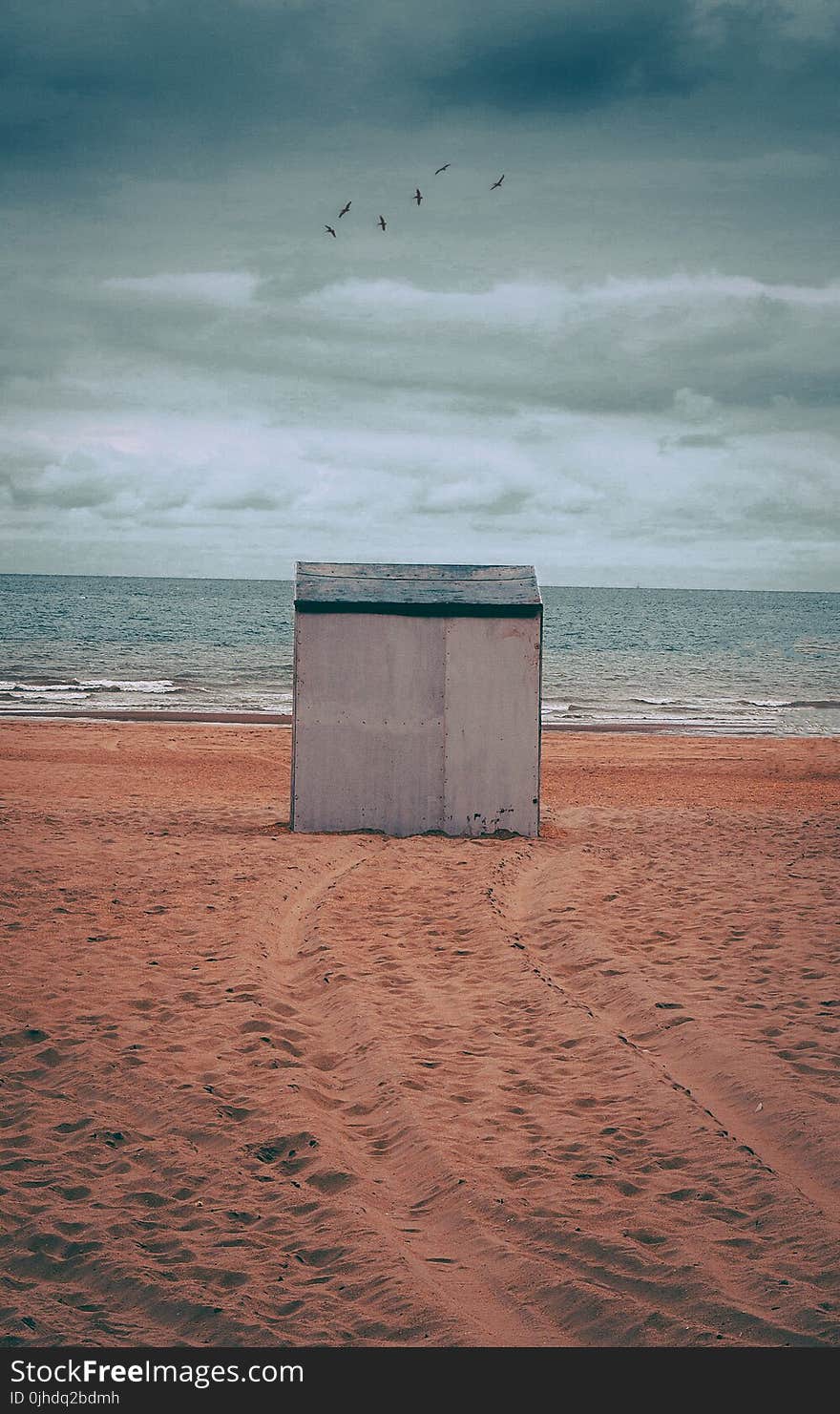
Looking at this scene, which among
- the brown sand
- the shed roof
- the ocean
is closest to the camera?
the brown sand

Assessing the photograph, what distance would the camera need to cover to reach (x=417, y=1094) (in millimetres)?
4785

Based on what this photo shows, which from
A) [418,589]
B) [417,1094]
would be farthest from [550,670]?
[417,1094]

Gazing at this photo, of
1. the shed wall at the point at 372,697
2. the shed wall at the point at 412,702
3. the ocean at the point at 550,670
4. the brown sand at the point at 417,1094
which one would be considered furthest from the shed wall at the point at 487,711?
the ocean at the point at 550,670

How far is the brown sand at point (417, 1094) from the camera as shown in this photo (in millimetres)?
3299

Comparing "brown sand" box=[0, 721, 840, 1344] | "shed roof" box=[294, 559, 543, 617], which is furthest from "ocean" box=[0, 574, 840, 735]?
"brown sand" box=[0, 721, 840, 1344]

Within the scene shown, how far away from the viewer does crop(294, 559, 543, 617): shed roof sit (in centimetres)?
988

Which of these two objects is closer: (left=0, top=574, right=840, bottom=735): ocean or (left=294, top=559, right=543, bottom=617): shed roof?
(left=294, top=559, right=543, bottom=617): shed roof

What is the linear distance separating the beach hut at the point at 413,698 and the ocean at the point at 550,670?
13.4 meters

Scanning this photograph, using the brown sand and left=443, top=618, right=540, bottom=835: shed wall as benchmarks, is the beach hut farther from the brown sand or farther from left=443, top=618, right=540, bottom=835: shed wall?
the brown sand

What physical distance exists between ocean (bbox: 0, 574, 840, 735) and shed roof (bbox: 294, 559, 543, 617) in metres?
13.2

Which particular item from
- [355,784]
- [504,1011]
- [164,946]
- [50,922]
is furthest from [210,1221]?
[355,784]

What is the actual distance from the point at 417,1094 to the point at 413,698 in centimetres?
552

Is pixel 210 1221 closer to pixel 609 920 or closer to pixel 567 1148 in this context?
pixel 567 1148

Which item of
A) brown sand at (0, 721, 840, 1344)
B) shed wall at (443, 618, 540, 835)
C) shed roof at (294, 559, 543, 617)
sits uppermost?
shed roof at (294, 559, 543, 617)
